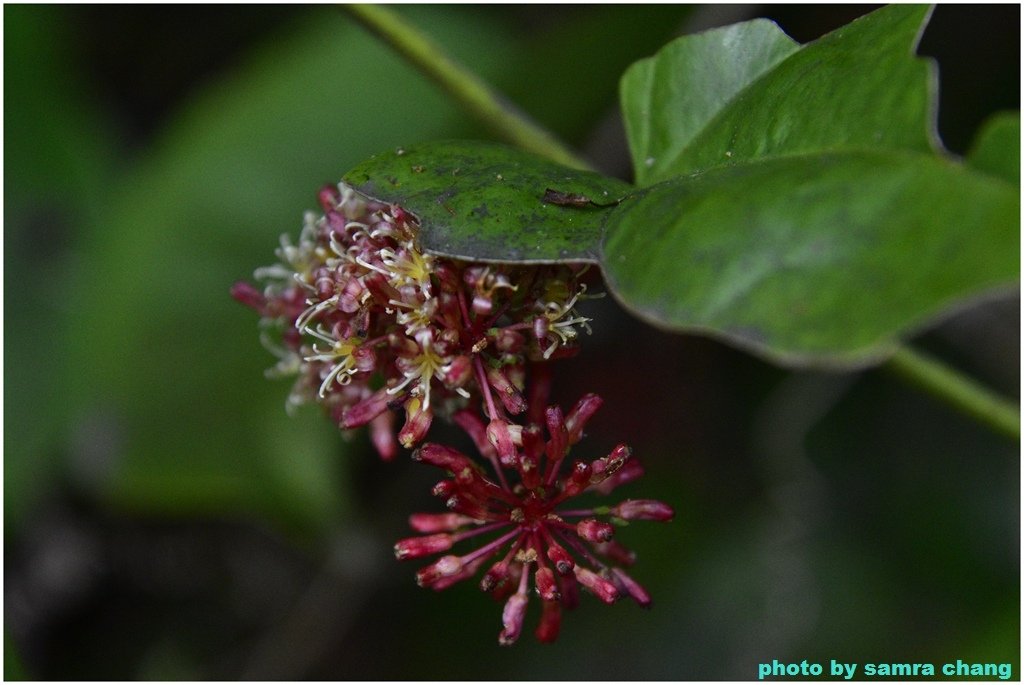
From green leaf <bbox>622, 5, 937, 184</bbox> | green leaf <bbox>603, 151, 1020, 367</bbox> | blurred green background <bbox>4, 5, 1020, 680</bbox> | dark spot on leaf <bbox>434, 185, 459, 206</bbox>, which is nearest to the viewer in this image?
green leaf <bbox>603, 151, 1020, 367</bbox>

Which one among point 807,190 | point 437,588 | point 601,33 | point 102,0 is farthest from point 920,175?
point 102,0

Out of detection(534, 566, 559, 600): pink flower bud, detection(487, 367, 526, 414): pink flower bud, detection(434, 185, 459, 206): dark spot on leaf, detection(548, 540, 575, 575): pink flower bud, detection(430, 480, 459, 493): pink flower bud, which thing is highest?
detection(434, 185, 459, 206): dark spot on leaf

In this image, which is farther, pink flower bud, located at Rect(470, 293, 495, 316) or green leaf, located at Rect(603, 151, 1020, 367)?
pink flower bud, located at Rect(470, 293, 495, 316)

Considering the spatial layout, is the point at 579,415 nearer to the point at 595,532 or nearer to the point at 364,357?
the point at 595,532

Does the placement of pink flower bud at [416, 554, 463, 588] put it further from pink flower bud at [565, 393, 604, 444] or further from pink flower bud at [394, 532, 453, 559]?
pink flower bud at [565, 393, 604, 444]

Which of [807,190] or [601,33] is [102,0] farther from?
[807,190]

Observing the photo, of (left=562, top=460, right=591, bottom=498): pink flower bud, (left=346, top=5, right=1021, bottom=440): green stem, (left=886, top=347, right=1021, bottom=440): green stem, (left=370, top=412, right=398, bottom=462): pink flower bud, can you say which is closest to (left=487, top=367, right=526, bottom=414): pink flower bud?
(left=562, top=460, right=591, bottom=498): pink flower bud

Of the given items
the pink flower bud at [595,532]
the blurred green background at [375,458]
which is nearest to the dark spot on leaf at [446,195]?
the pink flower bud at [595,532]
